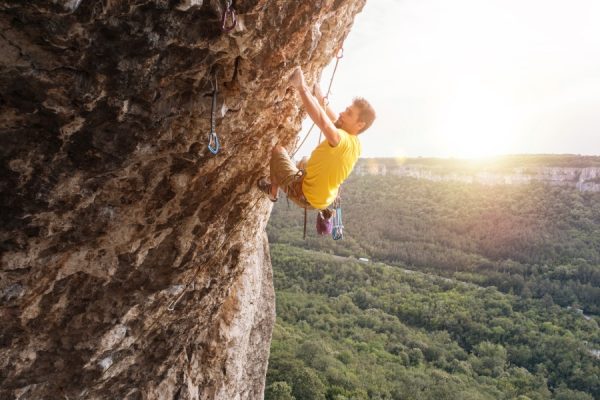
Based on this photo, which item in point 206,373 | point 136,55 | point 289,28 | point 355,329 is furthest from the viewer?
point 355,329

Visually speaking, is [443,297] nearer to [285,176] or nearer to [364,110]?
[285,176]

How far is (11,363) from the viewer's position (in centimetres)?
371

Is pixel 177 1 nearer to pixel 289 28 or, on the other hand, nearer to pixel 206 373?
pixel 289 28

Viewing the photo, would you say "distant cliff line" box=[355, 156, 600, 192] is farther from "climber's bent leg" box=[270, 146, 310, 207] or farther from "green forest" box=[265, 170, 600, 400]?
"climber's bent leg" box=[270, 146, 310, 207]

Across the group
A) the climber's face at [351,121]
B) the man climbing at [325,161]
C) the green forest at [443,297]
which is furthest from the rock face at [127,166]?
the green forest at [443,297]

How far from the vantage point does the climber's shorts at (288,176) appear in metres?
4.67

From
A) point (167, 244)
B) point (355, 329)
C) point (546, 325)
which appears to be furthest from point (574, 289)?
point (167, 244)

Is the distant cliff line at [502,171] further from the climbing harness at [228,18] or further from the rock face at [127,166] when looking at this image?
the climbing harness at [228,18]

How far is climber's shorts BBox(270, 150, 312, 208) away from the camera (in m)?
4.67

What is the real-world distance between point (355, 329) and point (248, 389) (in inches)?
976

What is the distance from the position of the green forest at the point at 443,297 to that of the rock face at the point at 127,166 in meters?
17.1

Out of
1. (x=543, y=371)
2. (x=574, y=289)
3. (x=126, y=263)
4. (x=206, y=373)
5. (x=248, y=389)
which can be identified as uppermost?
(x=126, y=263)

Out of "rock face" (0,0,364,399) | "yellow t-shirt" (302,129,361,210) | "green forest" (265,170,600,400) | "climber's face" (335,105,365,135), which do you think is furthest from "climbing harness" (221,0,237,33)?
"green forest" (265,170,600,400)

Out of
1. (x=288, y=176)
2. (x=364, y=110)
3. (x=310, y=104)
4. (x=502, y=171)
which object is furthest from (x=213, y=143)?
(x=502, y=171)
